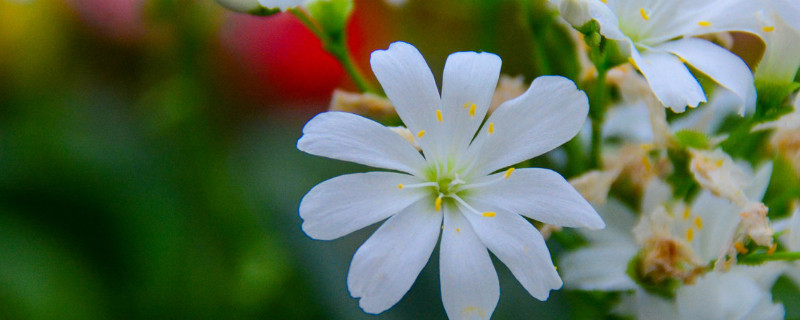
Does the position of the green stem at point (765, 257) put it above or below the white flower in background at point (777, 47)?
below

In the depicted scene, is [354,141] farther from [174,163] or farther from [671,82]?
[174,163]

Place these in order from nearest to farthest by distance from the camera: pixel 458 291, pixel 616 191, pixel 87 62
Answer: pixel 458 291 < pixel 616 191 < pixel 87 62

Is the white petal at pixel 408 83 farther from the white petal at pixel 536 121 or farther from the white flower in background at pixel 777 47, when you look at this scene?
the white flower in background at pixel 777 47

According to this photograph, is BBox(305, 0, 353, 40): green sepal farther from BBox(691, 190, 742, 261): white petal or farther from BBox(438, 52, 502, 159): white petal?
BBox(691, 190, 742, 261): white petal

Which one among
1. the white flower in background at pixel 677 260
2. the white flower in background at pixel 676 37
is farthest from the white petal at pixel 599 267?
the white flower in background at pixel 676 37

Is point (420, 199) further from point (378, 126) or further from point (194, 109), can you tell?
point (194, 109)

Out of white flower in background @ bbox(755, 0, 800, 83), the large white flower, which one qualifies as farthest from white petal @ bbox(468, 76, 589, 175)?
white flower in background @ bbox(755, 0, 800, 83)

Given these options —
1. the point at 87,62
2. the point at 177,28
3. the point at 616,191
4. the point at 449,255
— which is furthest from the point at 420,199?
the point at 87,62
